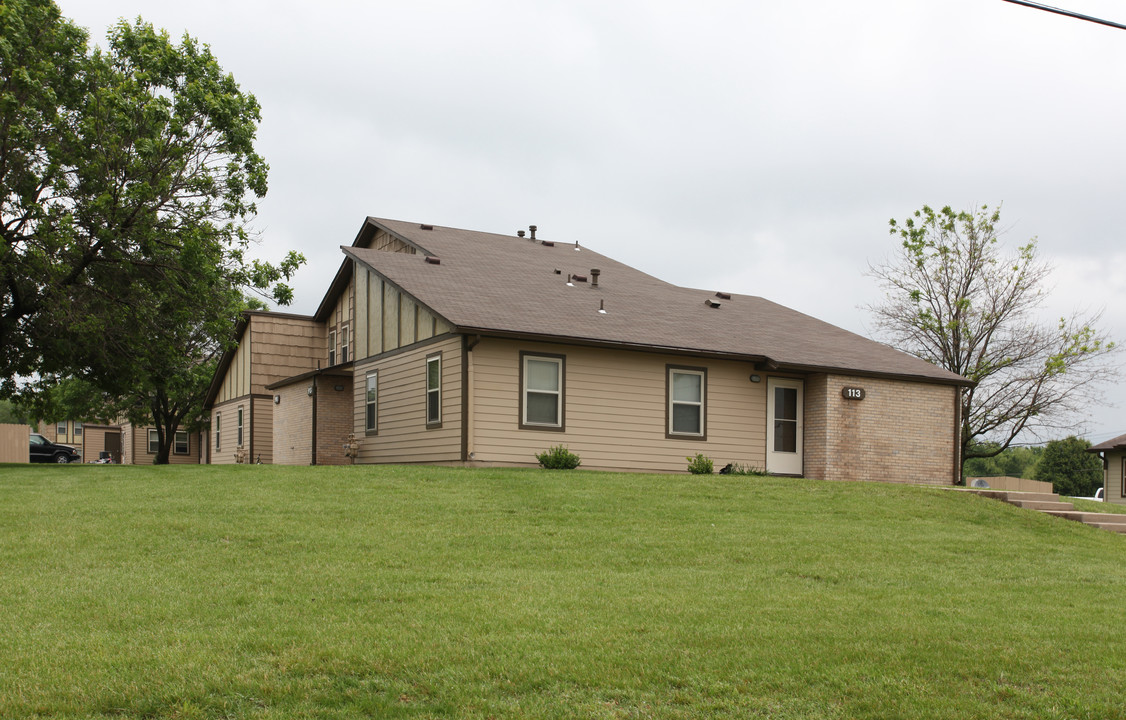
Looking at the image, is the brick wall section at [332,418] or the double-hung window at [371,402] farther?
the brick wall section at [332,418]

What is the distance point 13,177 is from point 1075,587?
21.1m

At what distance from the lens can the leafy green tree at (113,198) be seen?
68.8ft

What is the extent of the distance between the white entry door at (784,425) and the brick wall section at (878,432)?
0.20 metres

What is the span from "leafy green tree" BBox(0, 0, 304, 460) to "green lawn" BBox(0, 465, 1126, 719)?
7546 millimetres

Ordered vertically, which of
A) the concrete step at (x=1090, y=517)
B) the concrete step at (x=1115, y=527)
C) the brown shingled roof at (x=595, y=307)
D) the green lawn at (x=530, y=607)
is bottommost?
the concrete step at (x=1115, y=527)

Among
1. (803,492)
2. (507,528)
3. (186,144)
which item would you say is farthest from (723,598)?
(186,144)

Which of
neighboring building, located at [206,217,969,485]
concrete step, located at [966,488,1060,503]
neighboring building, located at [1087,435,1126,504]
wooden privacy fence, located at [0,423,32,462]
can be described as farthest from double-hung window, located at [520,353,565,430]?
neighboring building, located at [1087,435,1126,504]

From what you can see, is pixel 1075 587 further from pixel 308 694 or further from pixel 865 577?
Answer: pixel 308 694

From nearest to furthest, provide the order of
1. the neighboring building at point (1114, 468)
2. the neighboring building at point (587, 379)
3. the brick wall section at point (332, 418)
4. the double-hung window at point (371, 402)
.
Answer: the neighboring building at point (587, 379)
the double-hung window at point (371, 402)
the brick wall section at point (332, 418)
the neighboring building at point (1114, 468)

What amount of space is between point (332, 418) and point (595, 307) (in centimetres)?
787

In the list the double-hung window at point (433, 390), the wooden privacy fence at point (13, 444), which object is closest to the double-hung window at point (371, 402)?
the double-hung window at point (433, 390)

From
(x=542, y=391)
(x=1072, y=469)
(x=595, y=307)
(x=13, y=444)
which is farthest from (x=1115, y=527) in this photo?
(x=1072, y=469)

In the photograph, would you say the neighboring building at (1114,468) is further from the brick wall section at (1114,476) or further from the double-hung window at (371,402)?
the double-hung window at (371,402)

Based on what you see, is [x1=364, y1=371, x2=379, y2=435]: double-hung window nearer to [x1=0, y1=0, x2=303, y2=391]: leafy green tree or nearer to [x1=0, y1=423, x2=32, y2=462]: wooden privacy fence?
[x1=0, y1=0, x2=303, y2=391]: leafy green tree
